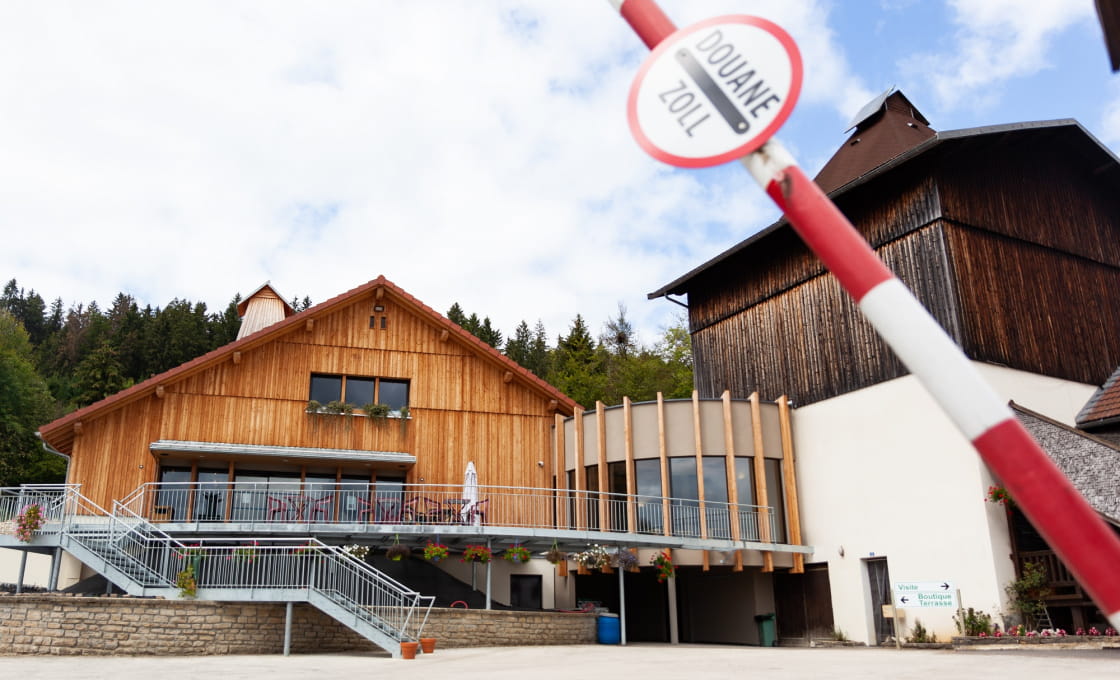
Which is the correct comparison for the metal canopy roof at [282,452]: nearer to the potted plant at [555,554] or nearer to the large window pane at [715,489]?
the potted plant at [555,554]

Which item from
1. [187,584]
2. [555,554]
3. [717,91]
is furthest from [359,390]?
[717,91]

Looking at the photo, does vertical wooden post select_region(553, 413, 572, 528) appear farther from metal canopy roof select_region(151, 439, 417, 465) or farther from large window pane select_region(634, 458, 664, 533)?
metal canopy roof select_region(151, 439, 417, 465)

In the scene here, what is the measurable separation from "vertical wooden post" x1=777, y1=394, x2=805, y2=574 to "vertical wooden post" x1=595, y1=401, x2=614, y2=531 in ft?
13.9

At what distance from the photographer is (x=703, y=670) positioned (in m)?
11.2

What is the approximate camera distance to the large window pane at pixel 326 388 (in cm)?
2341

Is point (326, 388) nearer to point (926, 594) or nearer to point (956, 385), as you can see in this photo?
point (926, 594)

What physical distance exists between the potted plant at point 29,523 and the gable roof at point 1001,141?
16.2 m

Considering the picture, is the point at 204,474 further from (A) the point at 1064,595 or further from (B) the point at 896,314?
(B) the point at 896,314

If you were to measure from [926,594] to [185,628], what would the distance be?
13.7m

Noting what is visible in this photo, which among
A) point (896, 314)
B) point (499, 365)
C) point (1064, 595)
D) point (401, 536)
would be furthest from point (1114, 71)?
point (499, 365)

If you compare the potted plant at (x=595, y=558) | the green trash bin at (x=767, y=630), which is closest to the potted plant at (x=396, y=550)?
the potted plant at (x=595, y=558)

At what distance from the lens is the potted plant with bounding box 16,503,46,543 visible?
17344 millimetres

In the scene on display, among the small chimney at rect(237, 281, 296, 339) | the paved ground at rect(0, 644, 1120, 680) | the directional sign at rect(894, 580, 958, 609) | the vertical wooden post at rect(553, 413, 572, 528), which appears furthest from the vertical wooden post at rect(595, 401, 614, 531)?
the small chimney at rect(237, 281, 296, 339)

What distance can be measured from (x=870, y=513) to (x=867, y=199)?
23.7 feet
